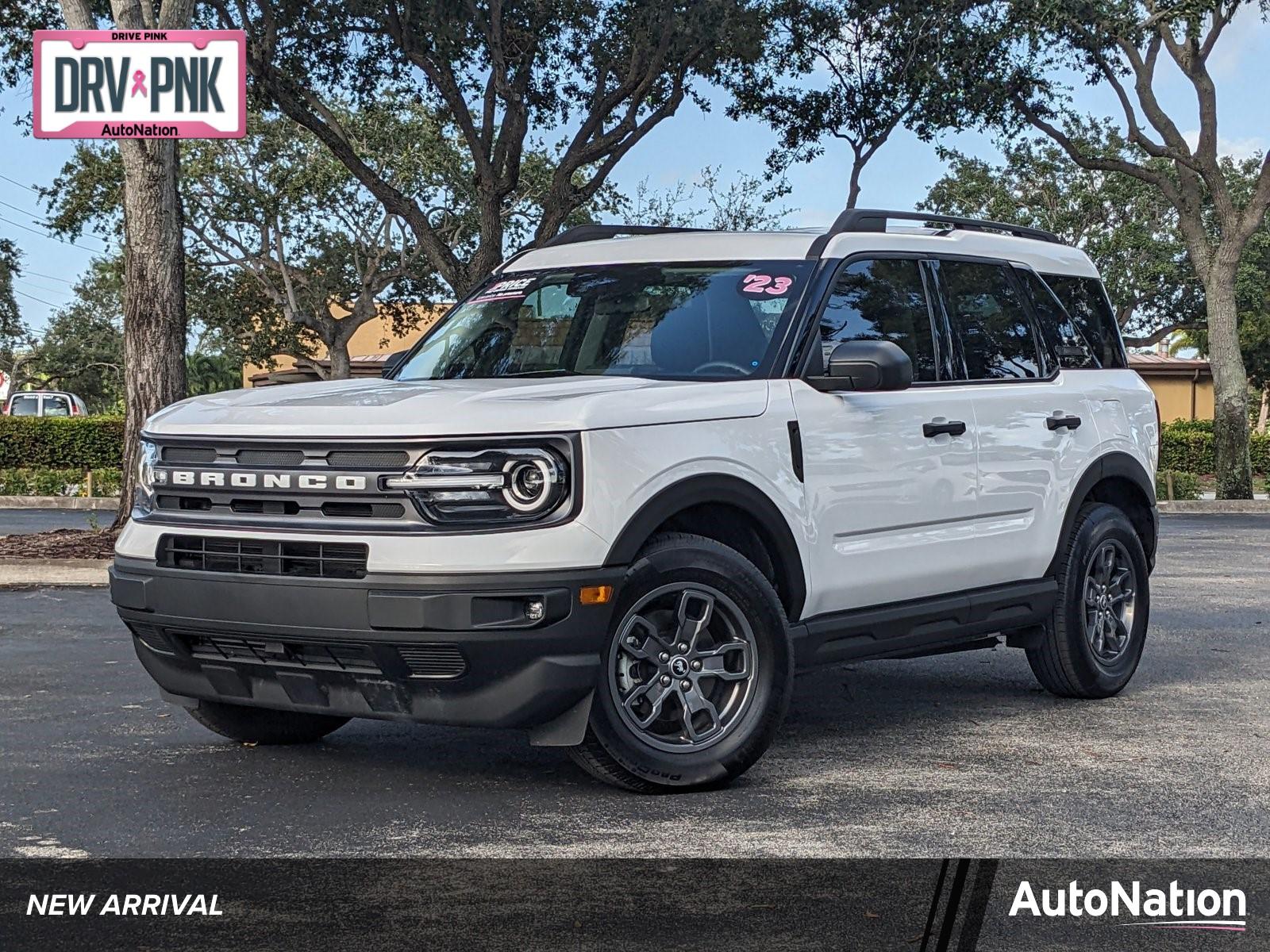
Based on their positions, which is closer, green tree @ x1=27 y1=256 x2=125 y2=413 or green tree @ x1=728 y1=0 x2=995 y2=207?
green tree @ x1=728 y1=0 x2=995 y2=207

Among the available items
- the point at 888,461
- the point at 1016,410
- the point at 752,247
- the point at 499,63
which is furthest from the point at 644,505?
the point at 499,63

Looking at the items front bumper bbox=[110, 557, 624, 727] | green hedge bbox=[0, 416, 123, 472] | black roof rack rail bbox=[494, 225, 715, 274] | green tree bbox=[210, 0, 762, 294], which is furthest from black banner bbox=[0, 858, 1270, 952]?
green hedge bbox=[0, 416, 123, 472]

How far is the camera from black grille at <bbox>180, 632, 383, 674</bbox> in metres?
5.73

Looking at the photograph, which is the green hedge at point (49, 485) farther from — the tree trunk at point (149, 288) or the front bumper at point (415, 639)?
the front bumper at point (415, 639)

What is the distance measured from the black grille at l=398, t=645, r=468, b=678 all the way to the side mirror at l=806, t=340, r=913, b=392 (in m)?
1.92

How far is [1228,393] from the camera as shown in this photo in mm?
30672

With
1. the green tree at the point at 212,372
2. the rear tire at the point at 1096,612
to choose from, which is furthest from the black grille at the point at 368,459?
the green tree at the point at 212,372

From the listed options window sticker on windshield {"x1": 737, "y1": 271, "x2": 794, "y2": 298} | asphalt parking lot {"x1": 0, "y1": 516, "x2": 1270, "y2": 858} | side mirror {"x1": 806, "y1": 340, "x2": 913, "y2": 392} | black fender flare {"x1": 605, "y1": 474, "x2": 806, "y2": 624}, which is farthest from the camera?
window sticker on windshield {"x1": 737, "y1": 271, "x2": 794, "y2": 298}

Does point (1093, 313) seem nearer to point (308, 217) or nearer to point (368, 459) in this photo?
point (368, 459)

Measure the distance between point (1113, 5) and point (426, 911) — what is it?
2609 cm

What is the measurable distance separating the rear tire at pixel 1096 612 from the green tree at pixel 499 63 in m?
16.7

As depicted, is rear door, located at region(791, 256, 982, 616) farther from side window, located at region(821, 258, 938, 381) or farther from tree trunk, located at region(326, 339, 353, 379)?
tree trunk, located at region(326, 339, 353, 379)

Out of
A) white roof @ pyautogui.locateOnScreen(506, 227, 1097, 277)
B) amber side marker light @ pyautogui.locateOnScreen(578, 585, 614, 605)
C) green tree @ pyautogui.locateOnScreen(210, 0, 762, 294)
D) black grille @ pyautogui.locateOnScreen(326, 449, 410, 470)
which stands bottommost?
amber side marker light @ pyautogui.locateOnScreen(578, 585, 614, 605)

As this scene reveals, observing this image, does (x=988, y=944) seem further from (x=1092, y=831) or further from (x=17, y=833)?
(x=17, y=833)
